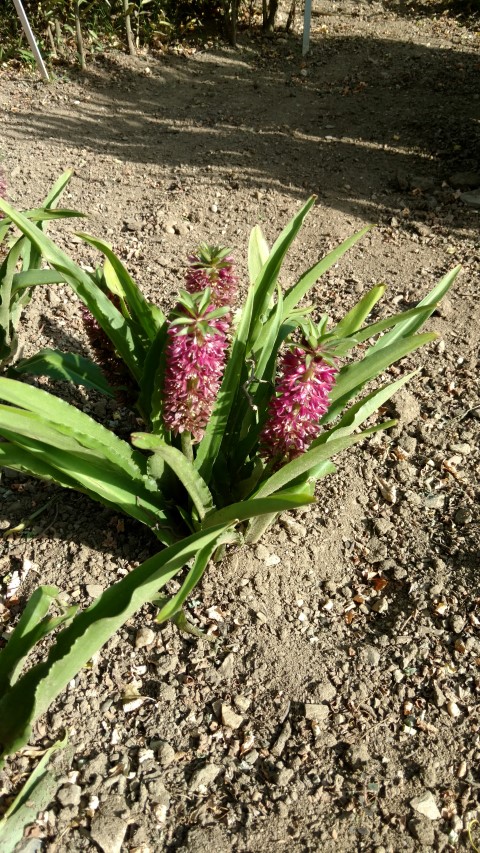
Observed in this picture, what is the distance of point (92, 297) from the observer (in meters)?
1.71

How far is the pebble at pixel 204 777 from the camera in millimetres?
1651

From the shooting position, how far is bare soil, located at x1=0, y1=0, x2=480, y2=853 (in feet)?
5.32

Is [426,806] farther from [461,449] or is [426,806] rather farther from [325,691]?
[461,449]

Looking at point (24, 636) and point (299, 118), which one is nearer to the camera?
point (24, 636)

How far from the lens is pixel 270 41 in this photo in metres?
5.84

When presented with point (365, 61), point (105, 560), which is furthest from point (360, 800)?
point (365, 61)

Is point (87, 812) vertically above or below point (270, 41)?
below

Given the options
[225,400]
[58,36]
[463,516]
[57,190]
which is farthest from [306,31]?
[225,400]

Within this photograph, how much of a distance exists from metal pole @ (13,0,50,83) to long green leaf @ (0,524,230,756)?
449cm

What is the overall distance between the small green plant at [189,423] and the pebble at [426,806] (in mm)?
784

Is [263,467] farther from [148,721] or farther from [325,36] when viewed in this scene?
[325,36]

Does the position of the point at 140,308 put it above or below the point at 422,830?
above

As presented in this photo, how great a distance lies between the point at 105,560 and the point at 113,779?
647mm

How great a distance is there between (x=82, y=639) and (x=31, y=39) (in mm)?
4686
